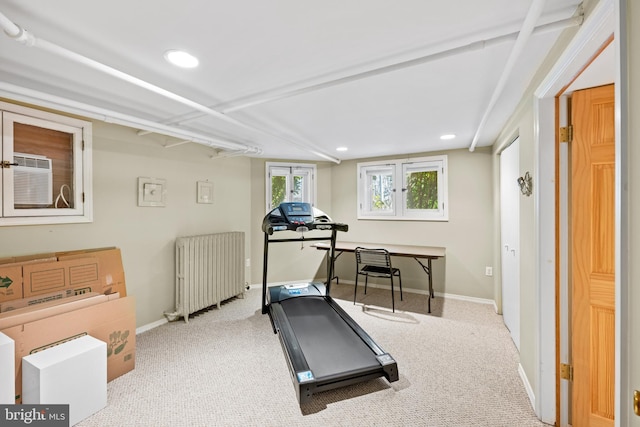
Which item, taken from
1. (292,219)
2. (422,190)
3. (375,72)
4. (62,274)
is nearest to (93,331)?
(62,274)

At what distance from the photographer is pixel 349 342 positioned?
251 centimetres

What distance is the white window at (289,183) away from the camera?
478cm

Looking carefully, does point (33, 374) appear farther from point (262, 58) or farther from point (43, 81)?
point (262, 58)

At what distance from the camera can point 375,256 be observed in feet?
12.1

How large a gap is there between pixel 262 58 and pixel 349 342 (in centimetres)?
238

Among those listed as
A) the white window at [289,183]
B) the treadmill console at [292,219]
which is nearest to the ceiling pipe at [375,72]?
the treadmill console at [292,219]

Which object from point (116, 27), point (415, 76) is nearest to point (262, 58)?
point (116, 27)

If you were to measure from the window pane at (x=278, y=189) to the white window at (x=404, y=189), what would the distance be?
135 cm

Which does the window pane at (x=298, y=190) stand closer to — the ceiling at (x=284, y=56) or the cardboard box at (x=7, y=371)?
the ceiling at (x=284, y=56)

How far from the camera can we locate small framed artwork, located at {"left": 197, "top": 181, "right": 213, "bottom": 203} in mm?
3750

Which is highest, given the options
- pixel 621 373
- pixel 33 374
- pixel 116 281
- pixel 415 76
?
pixel 415 76

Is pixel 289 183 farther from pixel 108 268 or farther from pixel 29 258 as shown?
pixel 29 258

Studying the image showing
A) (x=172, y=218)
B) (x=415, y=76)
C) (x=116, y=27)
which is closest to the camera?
(x=116, y=27)

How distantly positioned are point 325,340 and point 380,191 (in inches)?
117
